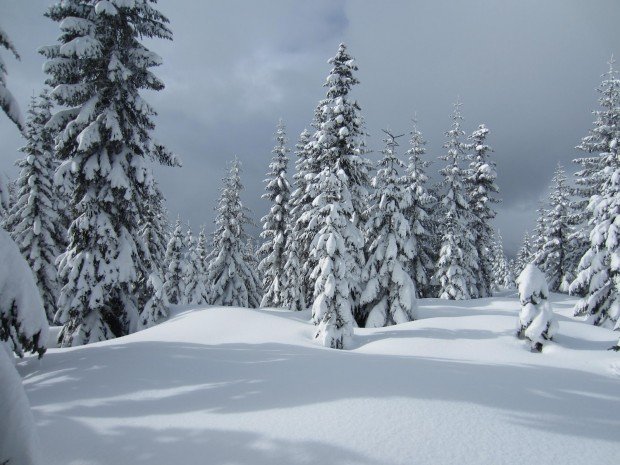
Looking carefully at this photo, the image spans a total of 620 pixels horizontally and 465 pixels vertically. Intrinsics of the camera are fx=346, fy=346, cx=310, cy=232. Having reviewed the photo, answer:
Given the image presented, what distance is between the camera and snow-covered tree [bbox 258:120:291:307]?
1192 inches

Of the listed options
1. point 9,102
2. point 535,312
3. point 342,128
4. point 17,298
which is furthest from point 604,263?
point 9,102

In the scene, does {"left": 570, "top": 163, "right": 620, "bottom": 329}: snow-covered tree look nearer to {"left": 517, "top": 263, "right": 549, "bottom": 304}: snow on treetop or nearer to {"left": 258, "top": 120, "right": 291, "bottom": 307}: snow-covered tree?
{"left": 517, "top": 263, "right": 549, "bottom": 304}: snow on treetop

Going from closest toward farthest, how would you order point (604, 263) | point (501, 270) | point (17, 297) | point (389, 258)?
point (17, 297)
point (604, 263)
point (389, 258)
point (501, 270)

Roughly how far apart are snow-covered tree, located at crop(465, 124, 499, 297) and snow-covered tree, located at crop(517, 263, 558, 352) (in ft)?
68.7

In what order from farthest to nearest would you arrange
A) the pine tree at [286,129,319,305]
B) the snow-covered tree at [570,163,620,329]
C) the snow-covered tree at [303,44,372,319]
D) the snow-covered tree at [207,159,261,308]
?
the snow-covered tree at [207,159,261,308] < the pine tree at [286,129,319,305] < the snow-covered tree at [303,44,372,319] < the snow-covered tree at [570,163,620,329]

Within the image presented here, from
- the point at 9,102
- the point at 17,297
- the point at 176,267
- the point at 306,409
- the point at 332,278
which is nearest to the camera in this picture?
the point at 17,297

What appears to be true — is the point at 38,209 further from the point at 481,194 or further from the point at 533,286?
the point at 481,194

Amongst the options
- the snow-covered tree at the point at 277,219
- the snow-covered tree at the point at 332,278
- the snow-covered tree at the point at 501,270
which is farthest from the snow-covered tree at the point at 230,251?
the snow-covered tree at the point at 501,270

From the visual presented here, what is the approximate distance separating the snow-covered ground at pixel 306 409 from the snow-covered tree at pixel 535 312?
238cm

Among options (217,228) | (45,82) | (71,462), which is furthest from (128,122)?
(217,228)

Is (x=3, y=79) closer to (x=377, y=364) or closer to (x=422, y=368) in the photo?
(x=377, y=364)

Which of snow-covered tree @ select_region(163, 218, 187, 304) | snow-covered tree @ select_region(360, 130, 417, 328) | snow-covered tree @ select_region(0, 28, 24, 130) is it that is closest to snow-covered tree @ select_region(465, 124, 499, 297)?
snow-covered tree @ select_region(360, 130, 417, 328)

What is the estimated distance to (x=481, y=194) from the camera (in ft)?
109

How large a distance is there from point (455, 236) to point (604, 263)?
1334 centimetres
